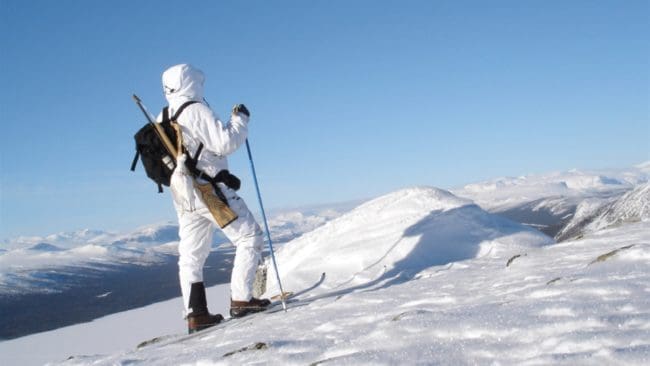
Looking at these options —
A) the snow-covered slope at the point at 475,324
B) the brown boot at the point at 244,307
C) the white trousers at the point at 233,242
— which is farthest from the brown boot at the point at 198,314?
the snow-covered slope at the point at 475,324

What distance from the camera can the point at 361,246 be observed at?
29.9 feet

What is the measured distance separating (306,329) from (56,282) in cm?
18812

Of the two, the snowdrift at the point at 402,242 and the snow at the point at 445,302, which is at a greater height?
the snowdrift at the point at 402,242

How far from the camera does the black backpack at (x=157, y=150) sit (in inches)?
233

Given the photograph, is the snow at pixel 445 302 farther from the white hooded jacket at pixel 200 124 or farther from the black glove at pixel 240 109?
the black glove at pixel 240 109

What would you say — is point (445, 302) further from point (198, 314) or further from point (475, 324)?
point (198, 314)

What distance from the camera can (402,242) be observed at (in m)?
8.66

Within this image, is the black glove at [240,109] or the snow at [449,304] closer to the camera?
the snow at [449,304]

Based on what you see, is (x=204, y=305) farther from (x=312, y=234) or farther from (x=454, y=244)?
(x=312, y=234)

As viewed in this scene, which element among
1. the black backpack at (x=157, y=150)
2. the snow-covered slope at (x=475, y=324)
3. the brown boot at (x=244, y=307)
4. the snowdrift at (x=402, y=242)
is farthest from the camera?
the snowdrift at (x=402, y=242)

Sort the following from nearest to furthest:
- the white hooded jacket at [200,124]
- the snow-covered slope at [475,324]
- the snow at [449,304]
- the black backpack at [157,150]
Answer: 1. the snow-covered slope at [475,324]
2. the snow at [449,304]
3. the white hooded jacket at [200,124]
4. the black backpack at [157,150]

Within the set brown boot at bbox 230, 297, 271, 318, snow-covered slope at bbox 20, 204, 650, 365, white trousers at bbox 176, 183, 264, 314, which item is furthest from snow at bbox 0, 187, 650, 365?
white trousers at bbox 176, 183, 264, 314

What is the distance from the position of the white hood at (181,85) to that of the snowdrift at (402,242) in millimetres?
3556

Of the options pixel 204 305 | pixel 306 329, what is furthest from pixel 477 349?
pixel 204 305
